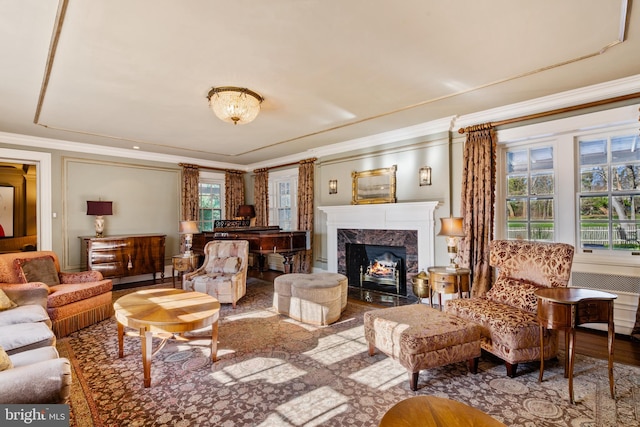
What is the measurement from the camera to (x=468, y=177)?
4.14 m

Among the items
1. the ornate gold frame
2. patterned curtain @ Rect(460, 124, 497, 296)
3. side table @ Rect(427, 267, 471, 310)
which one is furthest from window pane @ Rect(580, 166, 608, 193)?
the ornate gold frame

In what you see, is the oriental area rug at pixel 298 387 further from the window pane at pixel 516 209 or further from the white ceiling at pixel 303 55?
the white ceiling at pixel 303 55

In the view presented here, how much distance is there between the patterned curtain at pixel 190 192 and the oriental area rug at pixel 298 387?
3741mm

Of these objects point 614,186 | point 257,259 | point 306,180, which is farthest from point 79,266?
point 614,186

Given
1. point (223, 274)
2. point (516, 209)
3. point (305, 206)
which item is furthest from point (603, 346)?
point (305, 206)

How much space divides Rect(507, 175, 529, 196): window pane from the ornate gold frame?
1.59 metres

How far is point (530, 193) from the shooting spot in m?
4.00

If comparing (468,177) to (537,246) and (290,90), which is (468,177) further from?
(290,90)

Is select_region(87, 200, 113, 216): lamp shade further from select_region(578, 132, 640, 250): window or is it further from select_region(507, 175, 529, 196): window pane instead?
select_region(578, 132, 640, 250): window

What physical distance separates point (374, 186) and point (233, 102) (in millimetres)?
2855

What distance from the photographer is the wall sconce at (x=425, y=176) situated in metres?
4.61

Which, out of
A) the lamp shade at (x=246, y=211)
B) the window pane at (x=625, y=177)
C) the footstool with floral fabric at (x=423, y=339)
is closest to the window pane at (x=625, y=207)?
the window pane at (x=625, y=177)

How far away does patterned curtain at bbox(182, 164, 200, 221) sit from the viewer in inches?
266

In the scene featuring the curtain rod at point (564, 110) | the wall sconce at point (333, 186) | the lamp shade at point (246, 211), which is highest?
the curtain rod at point (564, 110)
